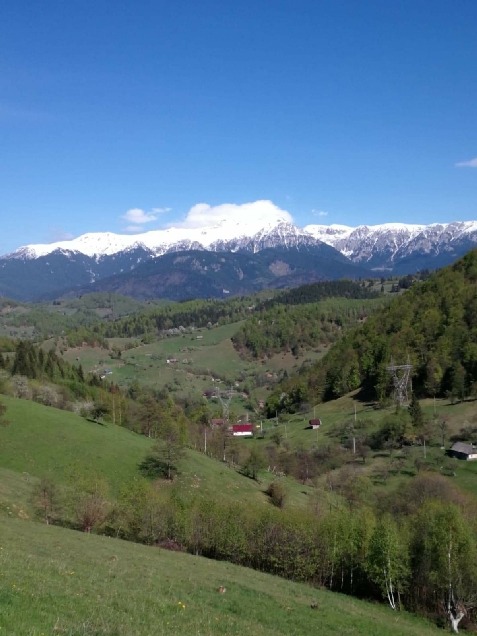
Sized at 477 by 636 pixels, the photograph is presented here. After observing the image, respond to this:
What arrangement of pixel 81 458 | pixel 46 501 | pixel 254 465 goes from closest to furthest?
pixel 46 501 < pixel 81 458 < pixel 254 465

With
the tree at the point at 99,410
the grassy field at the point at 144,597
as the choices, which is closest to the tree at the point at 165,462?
the tree at the point at 99,410

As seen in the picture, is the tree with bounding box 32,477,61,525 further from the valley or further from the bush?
the bush

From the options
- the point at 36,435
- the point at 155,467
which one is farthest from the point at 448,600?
the point at 36,435

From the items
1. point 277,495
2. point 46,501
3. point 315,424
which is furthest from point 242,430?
point 46,501

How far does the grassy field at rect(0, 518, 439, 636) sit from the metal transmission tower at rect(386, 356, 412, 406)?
102506 mm

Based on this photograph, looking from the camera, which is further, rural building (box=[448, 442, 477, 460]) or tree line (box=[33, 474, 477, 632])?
rural building (box=[448, 442, 477, 460])

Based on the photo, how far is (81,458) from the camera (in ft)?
229

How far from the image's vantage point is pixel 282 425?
158 metres

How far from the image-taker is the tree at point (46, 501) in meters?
48.7

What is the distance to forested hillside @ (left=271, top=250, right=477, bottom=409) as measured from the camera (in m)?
140

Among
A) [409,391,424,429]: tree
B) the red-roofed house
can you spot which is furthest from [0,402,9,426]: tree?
the red-roofed house

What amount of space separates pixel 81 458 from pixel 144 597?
50.3 m

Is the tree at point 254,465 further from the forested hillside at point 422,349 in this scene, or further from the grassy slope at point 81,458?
the forested hillside at point 422,349

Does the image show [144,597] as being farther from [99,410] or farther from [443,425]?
[443,425]
